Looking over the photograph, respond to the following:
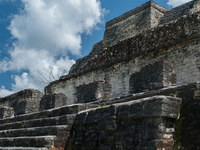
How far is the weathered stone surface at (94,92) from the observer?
20.9 feet

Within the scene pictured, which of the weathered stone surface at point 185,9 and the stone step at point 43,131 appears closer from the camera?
the stone step at point 43,131

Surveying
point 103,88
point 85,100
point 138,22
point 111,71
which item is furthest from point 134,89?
point 138,22

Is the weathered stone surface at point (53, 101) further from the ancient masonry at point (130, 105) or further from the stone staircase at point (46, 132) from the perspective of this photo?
the stone staircase at point (46, 132)

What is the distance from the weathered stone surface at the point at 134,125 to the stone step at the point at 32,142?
22.3 inches

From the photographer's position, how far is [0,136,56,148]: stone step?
4.59m

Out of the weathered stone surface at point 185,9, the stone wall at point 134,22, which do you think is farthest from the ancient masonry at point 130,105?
the stone wall at point 134,22

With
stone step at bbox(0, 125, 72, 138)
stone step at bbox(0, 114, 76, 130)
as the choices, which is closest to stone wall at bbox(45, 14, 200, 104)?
stone step at bbox(0, 114, 76, 130)

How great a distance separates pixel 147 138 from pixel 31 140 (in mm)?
2684

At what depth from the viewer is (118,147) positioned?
12.4 ft

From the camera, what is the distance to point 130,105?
→ 3.92m

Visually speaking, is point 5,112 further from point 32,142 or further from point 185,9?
point 185,9

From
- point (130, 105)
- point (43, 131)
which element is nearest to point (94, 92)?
point (43, 131)

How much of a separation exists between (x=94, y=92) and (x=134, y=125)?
2.82 m

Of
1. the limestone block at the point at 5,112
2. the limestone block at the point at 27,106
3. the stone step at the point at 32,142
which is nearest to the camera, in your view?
the stone step at the point at 32,142
